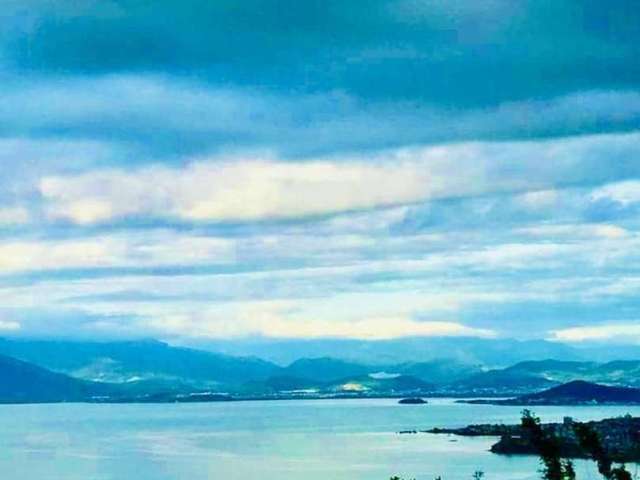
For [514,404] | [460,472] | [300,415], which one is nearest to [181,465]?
[460,472]

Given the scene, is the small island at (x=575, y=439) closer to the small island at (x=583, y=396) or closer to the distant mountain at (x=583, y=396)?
the small island at (x=583, y=396)

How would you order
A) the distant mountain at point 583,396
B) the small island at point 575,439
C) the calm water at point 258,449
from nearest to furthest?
the small island at point 575,439 → the calm water at point 258,449 → the distant mountain at point 583,396

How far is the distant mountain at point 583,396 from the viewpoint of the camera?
15862cm

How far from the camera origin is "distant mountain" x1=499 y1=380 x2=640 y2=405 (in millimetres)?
158625

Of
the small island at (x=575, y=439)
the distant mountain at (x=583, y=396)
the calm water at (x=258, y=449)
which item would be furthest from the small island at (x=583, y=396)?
the small island at (x=575, y=439)

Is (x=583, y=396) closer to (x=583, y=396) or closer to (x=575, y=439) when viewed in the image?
(x=583, y=396)

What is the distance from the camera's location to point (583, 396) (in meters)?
162

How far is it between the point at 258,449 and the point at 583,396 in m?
83.5

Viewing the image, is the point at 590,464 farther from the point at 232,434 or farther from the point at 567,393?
the point at 567,393

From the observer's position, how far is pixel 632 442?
69.6m

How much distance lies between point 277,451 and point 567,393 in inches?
3397

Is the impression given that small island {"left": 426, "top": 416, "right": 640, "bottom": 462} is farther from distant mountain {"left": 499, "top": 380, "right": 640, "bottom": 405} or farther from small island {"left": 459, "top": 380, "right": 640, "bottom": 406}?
distant mountain {"left": 499, "top": 380, "right": 640, "bottom": 405}

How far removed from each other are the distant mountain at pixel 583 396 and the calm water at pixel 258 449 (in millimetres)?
18799

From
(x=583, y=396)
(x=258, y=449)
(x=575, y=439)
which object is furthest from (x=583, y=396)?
(x=575, y=439)
